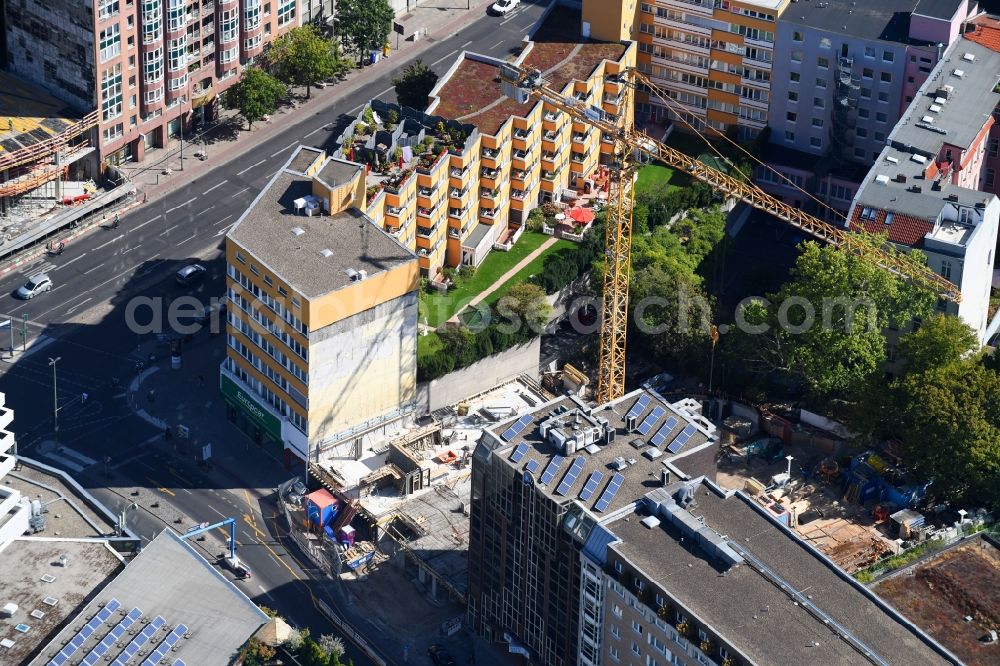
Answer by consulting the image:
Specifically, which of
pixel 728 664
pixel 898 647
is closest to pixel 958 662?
pixel 898 647

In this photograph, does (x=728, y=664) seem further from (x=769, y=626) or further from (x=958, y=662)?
(x=958, y=662)

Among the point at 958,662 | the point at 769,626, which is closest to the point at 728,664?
the point at 769,626

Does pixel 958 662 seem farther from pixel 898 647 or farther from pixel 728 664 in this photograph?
pixel 728 664
